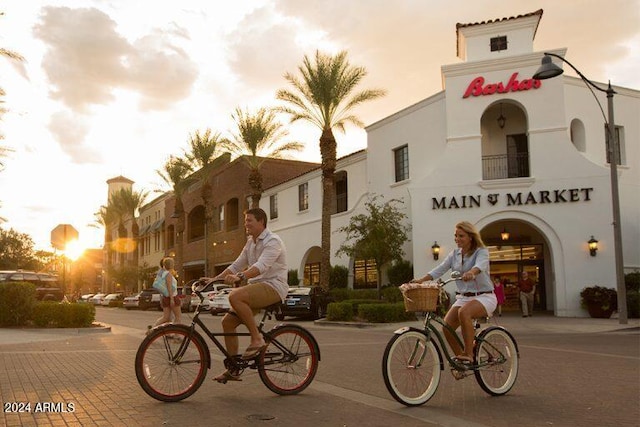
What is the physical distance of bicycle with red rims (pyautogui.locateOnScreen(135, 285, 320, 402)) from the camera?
238 inches

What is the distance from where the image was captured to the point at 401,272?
82.0 feet

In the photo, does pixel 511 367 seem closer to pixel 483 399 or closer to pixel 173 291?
pixel 483 399

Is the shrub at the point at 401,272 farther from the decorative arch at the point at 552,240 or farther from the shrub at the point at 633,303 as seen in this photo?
the shrub at the point at 633,303

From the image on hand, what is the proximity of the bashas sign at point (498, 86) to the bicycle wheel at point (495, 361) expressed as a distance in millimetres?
18631

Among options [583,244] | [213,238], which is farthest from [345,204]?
[213,238]

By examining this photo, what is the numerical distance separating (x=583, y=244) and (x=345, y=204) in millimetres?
13220

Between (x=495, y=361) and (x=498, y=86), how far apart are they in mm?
19036

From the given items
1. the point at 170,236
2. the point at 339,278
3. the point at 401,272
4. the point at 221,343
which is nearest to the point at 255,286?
the point at 221,343

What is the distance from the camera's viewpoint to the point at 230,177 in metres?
44.9

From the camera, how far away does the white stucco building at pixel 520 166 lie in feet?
73.6

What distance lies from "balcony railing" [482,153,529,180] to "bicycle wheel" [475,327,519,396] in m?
18.3

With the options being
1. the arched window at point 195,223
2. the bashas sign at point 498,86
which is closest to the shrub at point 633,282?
the bashas sign at point 498,86

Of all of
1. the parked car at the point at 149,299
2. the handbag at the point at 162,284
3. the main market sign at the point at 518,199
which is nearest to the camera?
the handbag at the point at 162,284

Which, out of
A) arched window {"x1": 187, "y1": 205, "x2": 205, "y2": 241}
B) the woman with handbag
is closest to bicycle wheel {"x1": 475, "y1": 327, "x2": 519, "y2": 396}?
the woman with handbag
